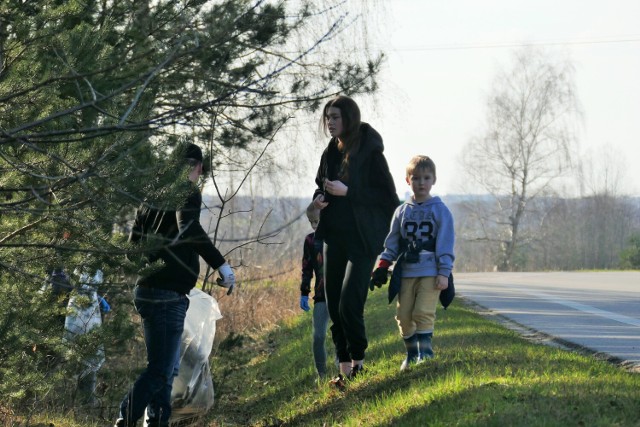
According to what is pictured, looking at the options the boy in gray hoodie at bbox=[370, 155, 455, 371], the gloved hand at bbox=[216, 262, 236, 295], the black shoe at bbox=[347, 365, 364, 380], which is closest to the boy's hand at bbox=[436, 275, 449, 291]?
the boy in gray hoodie at bbox=[370, 155, 455, 371]

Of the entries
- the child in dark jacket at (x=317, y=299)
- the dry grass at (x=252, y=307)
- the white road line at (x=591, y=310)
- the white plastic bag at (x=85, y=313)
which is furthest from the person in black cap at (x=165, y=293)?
the white road line at (x=591, y=310)

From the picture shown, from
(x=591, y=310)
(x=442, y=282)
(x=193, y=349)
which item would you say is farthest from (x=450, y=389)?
(x=591, y=310)

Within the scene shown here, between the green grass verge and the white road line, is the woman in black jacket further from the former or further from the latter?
the white road line

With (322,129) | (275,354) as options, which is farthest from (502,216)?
(322,129)

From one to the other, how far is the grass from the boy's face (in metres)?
1.12

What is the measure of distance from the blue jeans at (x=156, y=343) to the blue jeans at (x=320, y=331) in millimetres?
1796

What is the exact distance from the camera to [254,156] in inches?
444

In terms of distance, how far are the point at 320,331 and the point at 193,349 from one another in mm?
1146

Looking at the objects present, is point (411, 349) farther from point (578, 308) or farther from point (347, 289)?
point (578, 308)

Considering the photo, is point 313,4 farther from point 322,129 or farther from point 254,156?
point 322,129

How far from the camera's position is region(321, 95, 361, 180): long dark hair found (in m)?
7.35

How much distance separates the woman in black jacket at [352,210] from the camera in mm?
7309

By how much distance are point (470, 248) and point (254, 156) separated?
9038 centimetres

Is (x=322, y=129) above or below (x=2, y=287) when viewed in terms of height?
above
